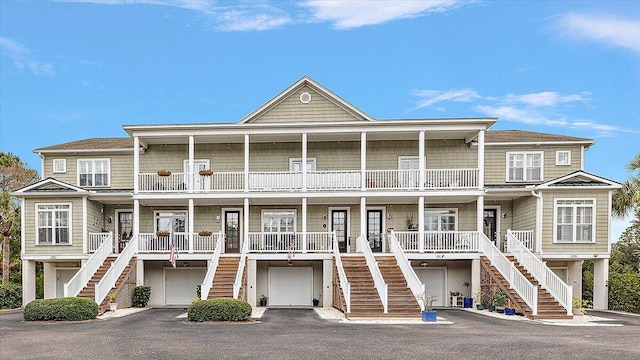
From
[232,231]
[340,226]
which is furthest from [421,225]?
[232,231]

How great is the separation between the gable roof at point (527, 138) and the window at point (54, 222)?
19426 millimetres

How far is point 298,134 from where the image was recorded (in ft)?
Result: 83.1

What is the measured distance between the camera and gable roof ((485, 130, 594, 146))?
26234 mm

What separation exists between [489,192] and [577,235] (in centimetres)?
401

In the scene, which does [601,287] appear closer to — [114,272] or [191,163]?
[191,163]

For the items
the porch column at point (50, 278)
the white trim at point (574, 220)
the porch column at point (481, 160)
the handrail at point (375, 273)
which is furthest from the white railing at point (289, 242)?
the white trim at point (574, 220)

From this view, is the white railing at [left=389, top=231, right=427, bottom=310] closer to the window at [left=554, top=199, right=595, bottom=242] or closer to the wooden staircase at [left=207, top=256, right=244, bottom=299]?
the wooden staircase at [left=207, top=256, right=244, bottom=299]

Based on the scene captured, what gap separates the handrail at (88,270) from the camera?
20.1 m

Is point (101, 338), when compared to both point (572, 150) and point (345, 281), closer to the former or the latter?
point (345, 281)

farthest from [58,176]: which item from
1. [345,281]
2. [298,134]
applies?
[345,281]

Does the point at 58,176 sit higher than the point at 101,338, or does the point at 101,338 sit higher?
the point at 58,176

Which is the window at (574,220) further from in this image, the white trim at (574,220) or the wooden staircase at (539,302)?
the wooden staircase at (539,302)

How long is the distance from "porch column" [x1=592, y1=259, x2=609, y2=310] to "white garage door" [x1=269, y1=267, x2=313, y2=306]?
12.3 m

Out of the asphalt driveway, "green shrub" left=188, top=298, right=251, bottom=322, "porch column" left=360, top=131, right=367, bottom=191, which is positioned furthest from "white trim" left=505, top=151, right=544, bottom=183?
"green shrub" left=188, top=298, right=251, bottom=322
